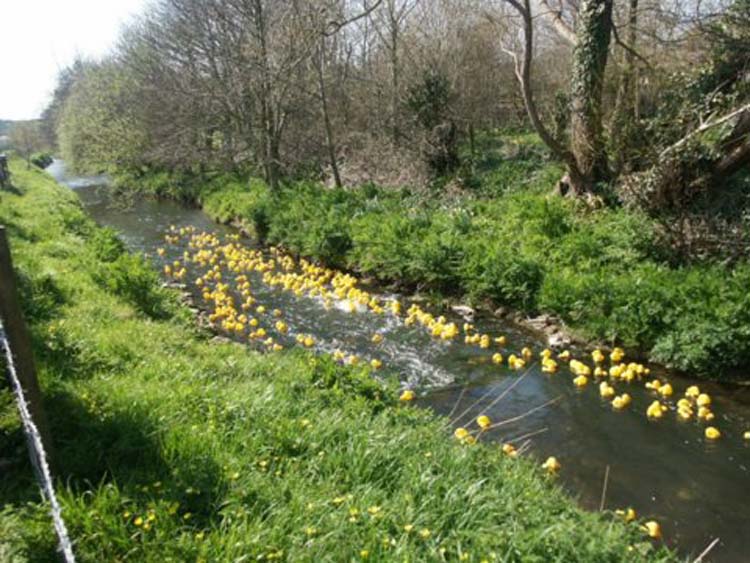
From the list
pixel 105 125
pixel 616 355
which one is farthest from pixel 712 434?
pixel 105 125

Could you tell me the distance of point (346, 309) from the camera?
31.0ft

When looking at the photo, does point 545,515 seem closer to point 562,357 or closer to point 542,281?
point 562,357

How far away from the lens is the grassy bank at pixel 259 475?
2.84 m

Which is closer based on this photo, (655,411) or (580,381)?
(655,411)

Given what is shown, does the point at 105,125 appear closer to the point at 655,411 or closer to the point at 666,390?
the point at 666,390

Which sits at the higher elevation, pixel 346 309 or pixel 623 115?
pixel 623 115

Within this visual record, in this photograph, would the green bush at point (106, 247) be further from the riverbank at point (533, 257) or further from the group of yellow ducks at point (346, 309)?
the riverbank at point (533, 257)

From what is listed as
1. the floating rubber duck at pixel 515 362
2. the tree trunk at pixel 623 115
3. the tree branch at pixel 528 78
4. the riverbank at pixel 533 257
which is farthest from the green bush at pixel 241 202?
the floating rubber duck at pixel 515 362

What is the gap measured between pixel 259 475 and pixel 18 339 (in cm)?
159

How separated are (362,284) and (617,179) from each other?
5474 mm

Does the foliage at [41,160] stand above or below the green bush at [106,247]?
above

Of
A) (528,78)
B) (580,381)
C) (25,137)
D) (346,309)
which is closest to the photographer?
(580,381)

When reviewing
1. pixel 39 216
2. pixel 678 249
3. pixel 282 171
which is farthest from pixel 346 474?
pixel 282 171

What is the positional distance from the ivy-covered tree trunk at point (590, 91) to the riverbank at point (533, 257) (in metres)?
0.79
